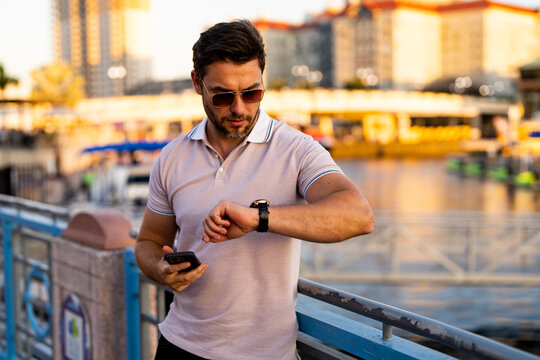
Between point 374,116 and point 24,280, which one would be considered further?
point 374,116

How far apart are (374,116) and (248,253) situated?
82.5m

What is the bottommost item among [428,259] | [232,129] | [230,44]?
[428,259]

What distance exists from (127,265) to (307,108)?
202ft

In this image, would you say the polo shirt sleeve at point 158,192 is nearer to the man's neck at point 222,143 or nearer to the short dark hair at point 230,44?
the man's neck at point 222,143

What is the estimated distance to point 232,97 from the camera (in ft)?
6.92

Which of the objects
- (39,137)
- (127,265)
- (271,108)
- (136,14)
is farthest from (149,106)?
(136,14)

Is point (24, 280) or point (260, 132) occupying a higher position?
point (260, 132)

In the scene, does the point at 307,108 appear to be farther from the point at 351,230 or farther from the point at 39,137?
the point at 351,230

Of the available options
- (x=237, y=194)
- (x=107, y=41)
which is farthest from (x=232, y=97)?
(x=107, y=41)

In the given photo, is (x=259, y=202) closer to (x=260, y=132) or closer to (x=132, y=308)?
(x=260, y=132)

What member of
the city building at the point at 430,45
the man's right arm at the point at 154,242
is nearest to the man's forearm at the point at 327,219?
the man's right arm at the point at 154,242

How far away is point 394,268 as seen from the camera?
1003 cm

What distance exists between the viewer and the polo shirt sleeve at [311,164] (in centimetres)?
202

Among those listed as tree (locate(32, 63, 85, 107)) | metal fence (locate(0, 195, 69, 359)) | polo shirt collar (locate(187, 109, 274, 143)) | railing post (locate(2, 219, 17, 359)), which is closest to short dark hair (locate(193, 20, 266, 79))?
polo shirt collar (locate(187, 109, 274, 143))
